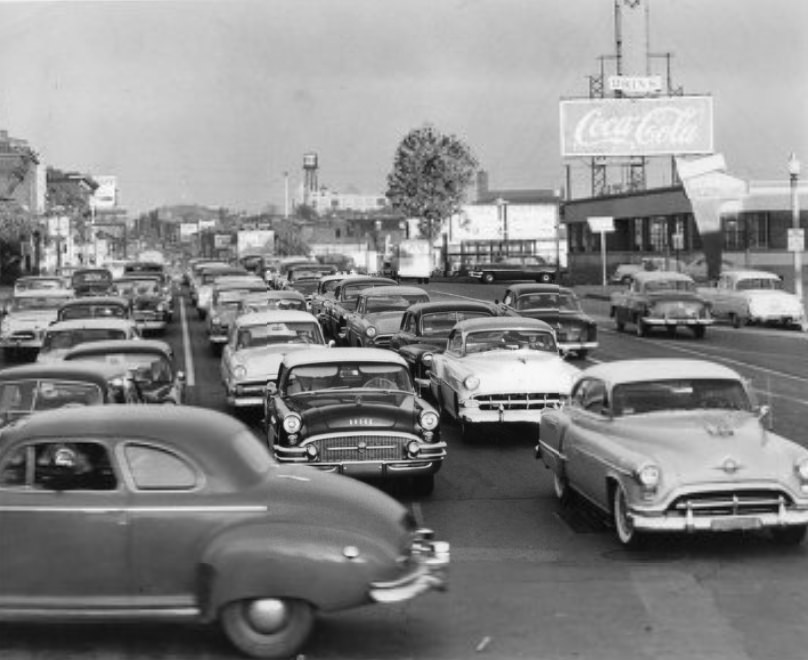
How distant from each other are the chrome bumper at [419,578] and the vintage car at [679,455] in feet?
8.39

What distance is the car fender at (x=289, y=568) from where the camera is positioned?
23.3 ft

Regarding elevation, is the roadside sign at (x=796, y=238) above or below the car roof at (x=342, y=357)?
above

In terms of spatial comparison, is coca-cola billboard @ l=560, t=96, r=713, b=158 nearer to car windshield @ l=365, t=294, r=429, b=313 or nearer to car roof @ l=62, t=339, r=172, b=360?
car windshield @ l=365, t=294, r=429, b=313

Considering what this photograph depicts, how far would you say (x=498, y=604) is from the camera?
8.66m

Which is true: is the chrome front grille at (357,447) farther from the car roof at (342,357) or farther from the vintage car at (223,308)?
the vintage car at (223,308)

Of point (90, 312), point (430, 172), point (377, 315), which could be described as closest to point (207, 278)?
point (90, 312)

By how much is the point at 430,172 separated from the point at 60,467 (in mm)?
83040

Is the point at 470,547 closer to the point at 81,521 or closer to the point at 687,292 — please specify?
the point at 81,521

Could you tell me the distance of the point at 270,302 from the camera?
27328mm

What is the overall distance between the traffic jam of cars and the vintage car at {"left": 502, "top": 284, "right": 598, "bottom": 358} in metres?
6.13

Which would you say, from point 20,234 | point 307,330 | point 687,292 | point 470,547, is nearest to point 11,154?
point 20,234

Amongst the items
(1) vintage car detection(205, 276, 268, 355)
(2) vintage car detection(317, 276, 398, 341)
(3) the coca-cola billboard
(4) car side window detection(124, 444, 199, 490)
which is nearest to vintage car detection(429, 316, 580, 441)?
(4) car side window detection(124, 444, 199, 490)

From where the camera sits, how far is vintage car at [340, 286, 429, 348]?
81.4 ft

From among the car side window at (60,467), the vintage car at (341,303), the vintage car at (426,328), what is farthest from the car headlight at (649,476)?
the vintage car at (341,303)
